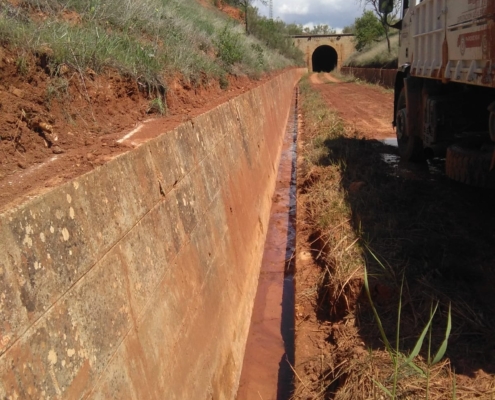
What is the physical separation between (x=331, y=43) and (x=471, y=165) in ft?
201

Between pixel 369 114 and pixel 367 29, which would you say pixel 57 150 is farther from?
pixel 367 29

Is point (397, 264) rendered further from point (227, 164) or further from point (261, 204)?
point (261, 204)

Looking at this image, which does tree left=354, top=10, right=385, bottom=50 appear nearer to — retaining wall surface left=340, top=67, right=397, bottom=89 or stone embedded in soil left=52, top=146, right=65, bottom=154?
retaining wall surface left=340, top=67, right=397, bottom=89

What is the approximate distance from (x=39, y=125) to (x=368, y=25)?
58.4 metres

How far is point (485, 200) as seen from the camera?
656 cm

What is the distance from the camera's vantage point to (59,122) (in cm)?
375

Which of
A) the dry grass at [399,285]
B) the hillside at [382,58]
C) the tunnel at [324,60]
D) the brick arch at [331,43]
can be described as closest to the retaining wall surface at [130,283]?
the dry grass at [399,285]

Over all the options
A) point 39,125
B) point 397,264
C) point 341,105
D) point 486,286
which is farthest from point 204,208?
point 341,105

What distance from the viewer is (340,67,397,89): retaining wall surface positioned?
30202 mm

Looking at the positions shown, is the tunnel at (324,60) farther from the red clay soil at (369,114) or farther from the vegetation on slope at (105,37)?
the vegetation on slope at (105,37)

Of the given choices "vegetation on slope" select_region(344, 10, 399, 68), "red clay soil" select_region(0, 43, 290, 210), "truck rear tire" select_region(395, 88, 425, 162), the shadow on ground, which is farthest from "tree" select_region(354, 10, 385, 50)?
"red clay soil" select_region(0, 43, 290, 210)

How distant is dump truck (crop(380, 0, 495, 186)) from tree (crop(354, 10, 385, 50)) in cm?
4936

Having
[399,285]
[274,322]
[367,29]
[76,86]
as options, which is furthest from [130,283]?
[367,29]

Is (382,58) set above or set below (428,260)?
above
